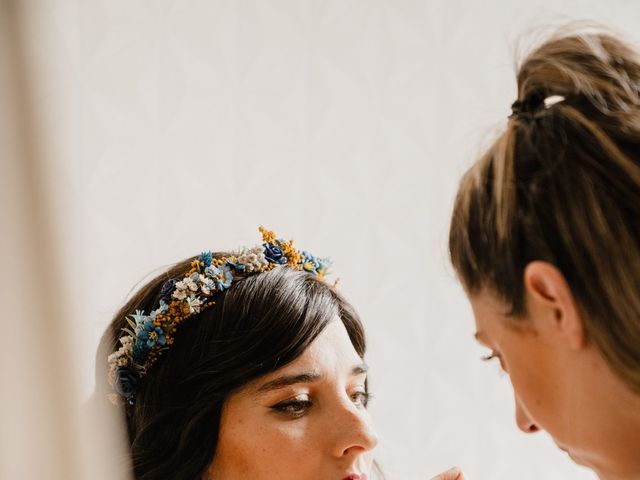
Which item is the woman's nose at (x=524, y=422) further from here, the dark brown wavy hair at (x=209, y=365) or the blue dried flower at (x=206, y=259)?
the blue dried flower at (x=206, y=259)

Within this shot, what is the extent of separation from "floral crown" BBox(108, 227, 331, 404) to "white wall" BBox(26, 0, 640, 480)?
0.22m

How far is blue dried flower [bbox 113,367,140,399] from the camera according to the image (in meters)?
1.61

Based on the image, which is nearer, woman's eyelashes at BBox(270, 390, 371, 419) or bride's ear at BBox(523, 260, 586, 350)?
bride's ear at BBox(523, 260, 586, 350)

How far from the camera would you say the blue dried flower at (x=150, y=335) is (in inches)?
61.6

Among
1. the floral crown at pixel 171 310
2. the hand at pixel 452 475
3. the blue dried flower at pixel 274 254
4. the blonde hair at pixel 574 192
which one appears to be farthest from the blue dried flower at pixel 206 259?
the blonde hair at pixel 574 192

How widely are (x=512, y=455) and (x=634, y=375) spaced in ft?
5.30

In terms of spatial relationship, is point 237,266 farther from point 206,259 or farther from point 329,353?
point 329,353

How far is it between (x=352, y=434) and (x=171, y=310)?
1.47 ft

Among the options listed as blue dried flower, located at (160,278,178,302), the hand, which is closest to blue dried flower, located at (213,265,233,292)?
blue dried flower, located at (160,278,178,302)

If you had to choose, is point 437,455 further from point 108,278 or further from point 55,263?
point 55,263

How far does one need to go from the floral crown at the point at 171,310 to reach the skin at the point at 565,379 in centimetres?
70

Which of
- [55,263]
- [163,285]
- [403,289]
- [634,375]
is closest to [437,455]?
[403,289]

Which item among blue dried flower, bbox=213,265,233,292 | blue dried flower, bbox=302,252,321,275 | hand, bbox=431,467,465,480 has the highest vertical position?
blue dried flower, bbox=213,265,233,292

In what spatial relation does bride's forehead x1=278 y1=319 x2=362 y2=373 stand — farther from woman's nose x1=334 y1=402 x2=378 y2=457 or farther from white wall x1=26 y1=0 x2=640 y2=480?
white wall x1=26 y1=0 x2=640 y2=480
